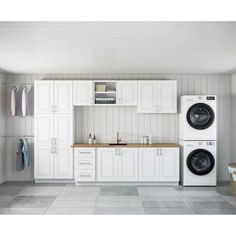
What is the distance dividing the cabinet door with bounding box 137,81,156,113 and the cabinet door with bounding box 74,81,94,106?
3.44 feet

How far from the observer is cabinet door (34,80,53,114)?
684 centimetres

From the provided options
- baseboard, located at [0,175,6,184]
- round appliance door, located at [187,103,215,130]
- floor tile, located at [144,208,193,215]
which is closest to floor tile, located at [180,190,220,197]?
floor tile, located at [144,208,193,215]

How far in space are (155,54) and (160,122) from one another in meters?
2.57

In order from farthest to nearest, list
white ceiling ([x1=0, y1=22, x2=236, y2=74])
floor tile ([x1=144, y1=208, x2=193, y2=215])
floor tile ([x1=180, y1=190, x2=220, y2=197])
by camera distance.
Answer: floor tile ([x1=180, y1=190, x2=220, y2=197])
floor tile ([x1=144, y1=208, x2=193, y2=215])
white ceiling ([x1=0, y1=22, x2=236, y2=74])

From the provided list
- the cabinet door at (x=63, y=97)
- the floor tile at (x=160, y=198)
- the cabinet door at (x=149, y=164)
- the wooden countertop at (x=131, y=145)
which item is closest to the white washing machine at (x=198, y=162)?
the wooden countertop at (x=131, y=145)

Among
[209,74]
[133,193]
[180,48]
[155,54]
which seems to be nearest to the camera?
[180,48]

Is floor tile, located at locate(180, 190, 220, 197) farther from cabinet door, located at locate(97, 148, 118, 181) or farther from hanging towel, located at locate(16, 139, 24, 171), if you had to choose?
hanging towel, located at locate(16, 139, 24, 171)

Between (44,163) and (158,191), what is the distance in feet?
8.29

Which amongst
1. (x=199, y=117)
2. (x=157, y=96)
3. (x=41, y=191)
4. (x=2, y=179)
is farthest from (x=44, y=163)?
(x=199, y=117)

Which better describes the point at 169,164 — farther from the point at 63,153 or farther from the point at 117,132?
the point at 63,153

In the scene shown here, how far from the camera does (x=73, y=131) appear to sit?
698 cm
